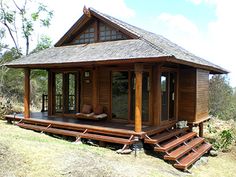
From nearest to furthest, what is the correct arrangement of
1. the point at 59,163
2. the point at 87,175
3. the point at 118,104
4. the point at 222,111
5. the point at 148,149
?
the point at 87,175
the point at 59,163
the point at 148,149
the point at 118,104
the point at 222,111

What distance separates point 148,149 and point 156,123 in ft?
3.69

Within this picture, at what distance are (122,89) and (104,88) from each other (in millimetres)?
912

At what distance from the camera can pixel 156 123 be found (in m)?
10.1

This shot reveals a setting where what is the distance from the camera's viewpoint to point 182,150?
29.7 ft

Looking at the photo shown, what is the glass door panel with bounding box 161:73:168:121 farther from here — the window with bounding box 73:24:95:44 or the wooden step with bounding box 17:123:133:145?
the window with bounding box 73:24:95:44

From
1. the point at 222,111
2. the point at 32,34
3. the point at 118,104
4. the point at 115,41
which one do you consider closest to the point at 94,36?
the point at 115,41

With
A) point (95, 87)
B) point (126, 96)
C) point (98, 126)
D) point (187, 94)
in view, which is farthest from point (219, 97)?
point (98, 126)

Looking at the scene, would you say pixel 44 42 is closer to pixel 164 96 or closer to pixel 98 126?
pixel 98 126

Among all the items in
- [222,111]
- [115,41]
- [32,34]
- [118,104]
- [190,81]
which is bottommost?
[222,111]

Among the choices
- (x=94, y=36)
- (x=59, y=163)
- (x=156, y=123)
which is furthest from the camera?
(x=94, y=36)

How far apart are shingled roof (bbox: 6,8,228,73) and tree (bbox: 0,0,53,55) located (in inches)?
305

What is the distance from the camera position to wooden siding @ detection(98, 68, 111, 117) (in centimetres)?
1116

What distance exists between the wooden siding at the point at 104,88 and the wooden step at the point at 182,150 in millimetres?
3369

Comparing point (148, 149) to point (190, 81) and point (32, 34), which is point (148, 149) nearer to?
point (190, 81)
